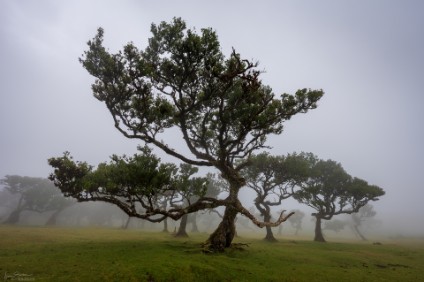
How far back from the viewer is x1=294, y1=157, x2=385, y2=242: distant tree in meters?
57.5

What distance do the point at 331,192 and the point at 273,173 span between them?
18.3 m

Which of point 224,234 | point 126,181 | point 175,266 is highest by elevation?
point 126,181

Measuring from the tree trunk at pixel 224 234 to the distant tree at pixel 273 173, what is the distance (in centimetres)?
2196

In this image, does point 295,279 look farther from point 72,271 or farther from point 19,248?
point 19,248

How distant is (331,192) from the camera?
61969 millimetres

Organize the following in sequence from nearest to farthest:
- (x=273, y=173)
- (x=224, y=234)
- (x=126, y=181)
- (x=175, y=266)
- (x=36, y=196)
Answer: (x=175, y=266), (x=126, y=181), (x=224, y=234), (x=273, y=173), (x=36, y=196)

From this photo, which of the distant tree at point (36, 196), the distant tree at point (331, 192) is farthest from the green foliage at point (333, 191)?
Result: the distant tree at point (36, 196)

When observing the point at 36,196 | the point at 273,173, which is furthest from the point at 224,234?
the point at 36,196

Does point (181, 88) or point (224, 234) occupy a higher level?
point (181, 88)

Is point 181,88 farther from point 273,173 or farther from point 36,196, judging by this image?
point 36,196

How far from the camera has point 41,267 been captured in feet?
65.8

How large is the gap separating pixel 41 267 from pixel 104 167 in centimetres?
1115

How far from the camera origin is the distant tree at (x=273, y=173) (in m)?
52.1

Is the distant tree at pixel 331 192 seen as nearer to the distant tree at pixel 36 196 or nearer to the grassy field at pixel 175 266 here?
the grassy field at pixel 175 266
